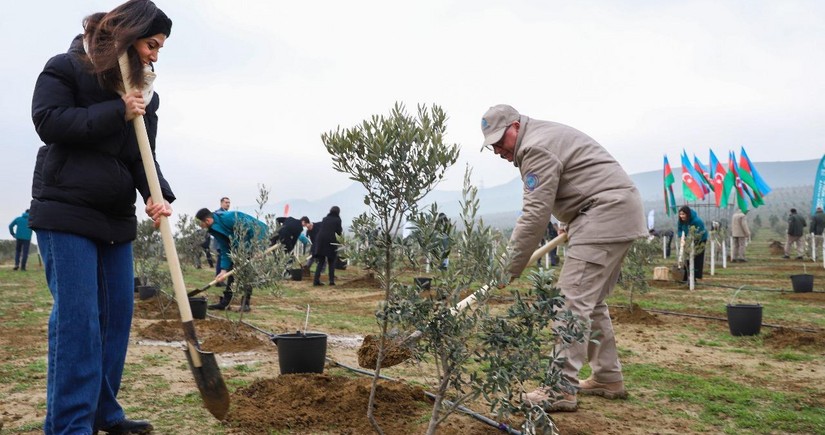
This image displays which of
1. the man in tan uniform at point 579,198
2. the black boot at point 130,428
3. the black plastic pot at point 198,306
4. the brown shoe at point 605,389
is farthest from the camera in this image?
the black plastic pot at point 198,306

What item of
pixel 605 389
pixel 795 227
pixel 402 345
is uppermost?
pixel 795 227

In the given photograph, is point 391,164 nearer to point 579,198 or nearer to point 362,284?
point 579,198

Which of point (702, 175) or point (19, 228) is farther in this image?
point (702, 175)

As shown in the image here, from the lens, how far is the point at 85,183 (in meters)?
3.04

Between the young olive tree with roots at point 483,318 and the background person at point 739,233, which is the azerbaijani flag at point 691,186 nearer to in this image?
the background person at point 739,233

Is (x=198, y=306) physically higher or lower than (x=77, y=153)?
lower

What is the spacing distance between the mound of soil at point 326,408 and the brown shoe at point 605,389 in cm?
131

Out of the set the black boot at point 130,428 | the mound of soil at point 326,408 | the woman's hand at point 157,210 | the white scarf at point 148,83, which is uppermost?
the white scarf at point 148,83

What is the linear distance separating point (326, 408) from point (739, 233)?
24.8 m

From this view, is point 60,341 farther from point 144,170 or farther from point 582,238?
point 582,238

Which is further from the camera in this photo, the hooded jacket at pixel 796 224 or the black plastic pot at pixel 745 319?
the hooded jacket at pixel 796 224

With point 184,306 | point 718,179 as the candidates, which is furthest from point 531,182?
point 718,179

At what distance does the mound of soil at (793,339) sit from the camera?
7.31 meters

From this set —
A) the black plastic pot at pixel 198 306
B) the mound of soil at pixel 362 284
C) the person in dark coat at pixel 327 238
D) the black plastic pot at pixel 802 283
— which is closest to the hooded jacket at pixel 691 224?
the black plastic pot at pixel 802 283
